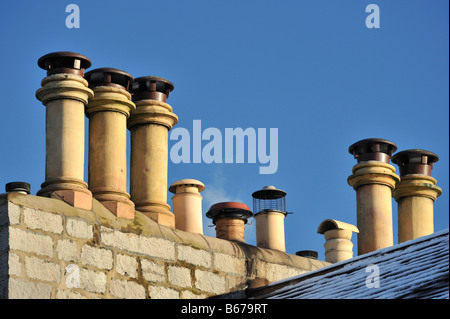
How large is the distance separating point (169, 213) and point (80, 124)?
155cm

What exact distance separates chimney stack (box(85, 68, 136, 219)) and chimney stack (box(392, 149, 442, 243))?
4.53 metres

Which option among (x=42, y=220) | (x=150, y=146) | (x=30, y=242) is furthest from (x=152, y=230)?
(x=30, y=242)

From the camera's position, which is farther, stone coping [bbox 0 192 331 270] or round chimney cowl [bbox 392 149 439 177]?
round chimney cowl [bbox 392 149 439 177]

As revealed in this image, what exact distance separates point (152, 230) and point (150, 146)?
4.11 ft

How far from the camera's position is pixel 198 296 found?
39.8 ft

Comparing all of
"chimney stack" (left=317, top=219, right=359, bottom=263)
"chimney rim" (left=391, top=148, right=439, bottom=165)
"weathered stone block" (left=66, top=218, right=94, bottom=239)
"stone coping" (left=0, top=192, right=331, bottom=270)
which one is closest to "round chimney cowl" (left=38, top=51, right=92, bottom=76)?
"stone coping" (left=0, top=192, right=331, bottom=270)

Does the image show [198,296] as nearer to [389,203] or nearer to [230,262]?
[230,262]

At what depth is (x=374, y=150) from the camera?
1482cm

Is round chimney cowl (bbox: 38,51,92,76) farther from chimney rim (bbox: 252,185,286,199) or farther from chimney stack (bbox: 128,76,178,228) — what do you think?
chimney rim (bbox: 252,185,286,199)

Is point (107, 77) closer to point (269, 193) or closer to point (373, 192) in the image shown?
point (269, 193)

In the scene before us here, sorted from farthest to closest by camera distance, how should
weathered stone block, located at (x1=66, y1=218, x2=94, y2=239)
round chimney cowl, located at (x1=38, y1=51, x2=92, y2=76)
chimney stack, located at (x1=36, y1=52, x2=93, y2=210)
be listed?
round chimney cowl, located at (x1=38, y1=51, x2=92, y2=76) → chimney stack, located at (x1=36, y1=52, x2=93, y2=210) → weathered stone block, located at (x1=66, y1=218, x2=94, y2=239)

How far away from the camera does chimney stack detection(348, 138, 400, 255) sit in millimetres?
14711
